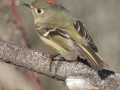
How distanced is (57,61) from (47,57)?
11cm

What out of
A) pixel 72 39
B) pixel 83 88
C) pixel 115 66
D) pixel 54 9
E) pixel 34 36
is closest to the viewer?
pixel 83 88

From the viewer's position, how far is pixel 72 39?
3.69m

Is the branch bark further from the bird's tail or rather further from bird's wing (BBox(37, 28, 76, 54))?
bird's wing (BBox(37, 28, 76, 54))

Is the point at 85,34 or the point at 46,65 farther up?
the point at 85,34

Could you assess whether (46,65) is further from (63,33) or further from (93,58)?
(63,33)

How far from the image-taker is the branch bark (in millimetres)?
3143

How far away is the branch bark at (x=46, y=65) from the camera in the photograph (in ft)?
10.3

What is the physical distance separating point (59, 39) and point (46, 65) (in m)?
0.61

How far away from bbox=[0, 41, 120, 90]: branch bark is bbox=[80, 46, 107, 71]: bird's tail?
0.05 m

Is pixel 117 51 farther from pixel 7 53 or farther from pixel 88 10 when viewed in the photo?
pixel 7 53

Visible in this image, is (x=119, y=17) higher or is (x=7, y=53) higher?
(x=7, y=53)

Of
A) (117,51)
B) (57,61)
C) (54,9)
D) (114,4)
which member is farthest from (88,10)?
(57,61)

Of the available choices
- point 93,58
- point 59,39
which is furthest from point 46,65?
point 59,39

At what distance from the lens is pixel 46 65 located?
327 centimetres
